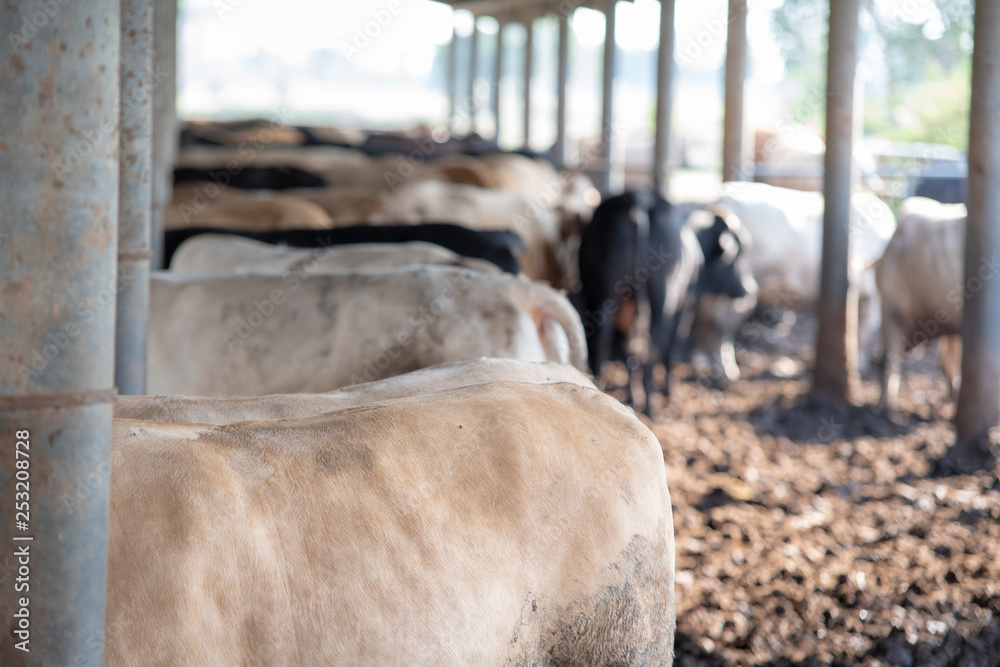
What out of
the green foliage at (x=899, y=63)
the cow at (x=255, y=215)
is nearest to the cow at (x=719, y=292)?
the cow at (x=255, y=215)

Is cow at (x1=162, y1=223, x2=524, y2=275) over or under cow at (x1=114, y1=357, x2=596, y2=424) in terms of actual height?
over

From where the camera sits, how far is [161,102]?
542cm

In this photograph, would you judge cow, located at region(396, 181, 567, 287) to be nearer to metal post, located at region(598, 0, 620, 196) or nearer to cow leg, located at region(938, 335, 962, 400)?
cow leg, located at region(938, 335, 962, 400)

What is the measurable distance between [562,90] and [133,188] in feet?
42.3

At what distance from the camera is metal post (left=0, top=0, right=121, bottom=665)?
119cm

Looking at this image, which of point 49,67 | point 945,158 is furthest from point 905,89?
point 49,67

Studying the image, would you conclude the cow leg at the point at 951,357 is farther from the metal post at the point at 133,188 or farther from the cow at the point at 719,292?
the metal post at the point at 133,188

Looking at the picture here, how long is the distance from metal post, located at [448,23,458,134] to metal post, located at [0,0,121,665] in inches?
720

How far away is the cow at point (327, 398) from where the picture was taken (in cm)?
192

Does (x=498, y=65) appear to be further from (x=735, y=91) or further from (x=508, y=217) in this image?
(x=508, y=217)

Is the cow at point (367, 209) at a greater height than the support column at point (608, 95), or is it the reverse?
the support column at point (608, 95)

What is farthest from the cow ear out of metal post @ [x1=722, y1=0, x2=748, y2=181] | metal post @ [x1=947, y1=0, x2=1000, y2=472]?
metal post @ [x1=722, y1=0, x2=748, y2=181]

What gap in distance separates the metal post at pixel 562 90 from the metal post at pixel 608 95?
1530mm

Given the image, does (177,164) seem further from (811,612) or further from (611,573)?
(611,573)
